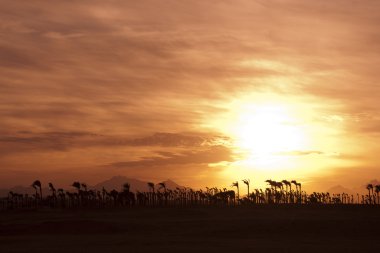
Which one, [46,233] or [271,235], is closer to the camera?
[271,235]

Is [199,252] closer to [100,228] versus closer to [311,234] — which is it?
[311,234]

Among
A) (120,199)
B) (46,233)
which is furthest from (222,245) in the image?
(120,199)

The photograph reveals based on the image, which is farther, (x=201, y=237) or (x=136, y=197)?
(x=136, y=197)

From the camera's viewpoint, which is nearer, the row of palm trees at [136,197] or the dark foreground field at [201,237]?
the dark foreground field at [201,237]

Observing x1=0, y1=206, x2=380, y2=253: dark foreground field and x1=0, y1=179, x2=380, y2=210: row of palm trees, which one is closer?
x1=0, y1=206, x2=380, y2=253: dark foreground field

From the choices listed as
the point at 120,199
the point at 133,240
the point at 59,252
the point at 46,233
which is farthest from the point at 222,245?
the point at 120,199

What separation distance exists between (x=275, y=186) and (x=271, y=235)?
12728cm

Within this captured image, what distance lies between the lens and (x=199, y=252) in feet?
91.5

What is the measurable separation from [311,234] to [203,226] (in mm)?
11046

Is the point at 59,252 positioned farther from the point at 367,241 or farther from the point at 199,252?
the point at 367,241

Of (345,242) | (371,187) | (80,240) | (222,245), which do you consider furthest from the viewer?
(371,187)

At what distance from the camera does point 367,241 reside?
3547cm

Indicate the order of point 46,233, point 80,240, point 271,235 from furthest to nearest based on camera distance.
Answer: point 46,233
point 271,235
point 80,240

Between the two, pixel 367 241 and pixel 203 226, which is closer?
pixel 367 241
